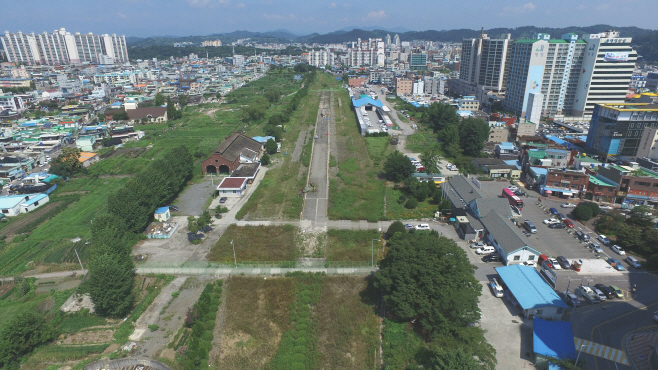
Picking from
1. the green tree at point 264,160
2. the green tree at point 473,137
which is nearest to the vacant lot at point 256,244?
the green tree at point 264,160

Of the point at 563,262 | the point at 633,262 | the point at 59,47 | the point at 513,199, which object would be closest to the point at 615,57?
the point at 513,199

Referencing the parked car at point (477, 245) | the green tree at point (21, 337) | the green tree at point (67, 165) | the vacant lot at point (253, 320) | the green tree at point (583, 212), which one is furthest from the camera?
the green tree at point (67, 165)

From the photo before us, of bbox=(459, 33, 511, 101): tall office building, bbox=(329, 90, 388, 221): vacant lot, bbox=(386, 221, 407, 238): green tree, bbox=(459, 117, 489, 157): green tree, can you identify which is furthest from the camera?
bbox=(459, 33, 511, 101): tall office building

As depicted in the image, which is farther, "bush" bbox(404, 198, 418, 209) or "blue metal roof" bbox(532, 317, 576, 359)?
"bush" bbox(404, 198, 418, 209)

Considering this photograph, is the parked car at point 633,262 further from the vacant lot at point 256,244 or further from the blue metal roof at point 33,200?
the blue metal roof at point 33,200

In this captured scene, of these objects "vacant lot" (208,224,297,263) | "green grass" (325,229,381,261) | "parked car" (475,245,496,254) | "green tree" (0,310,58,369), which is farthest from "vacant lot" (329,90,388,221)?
"green tree" (0,310,58,369)

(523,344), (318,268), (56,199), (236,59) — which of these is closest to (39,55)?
(236,59)

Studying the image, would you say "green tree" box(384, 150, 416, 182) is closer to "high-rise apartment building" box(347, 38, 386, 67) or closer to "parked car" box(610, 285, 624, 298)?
"parked car" box(610, 285, 624, 298)

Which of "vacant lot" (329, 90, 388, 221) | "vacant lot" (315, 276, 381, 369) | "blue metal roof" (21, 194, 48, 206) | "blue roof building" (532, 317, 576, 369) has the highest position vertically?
"blue roof building" (532, 317, 576, 369)
